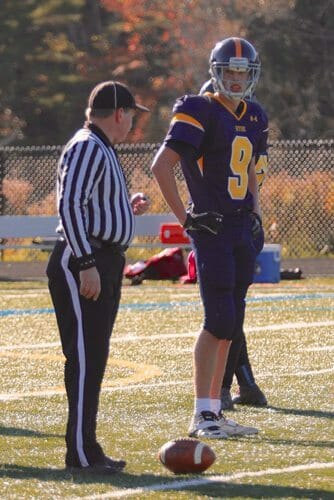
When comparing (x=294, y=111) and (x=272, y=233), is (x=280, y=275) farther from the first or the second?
(x=294, y=111)

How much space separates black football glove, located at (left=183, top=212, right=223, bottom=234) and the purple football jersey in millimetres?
149

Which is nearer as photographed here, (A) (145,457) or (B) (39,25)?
(A) (145,457)

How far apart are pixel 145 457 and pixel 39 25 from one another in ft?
141

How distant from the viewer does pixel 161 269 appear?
58.1ft

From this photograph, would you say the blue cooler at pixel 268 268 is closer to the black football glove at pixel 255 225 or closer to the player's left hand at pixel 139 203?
the black football glove at pixel 255 225

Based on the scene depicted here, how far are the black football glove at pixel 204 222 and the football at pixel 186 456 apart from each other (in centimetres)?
133

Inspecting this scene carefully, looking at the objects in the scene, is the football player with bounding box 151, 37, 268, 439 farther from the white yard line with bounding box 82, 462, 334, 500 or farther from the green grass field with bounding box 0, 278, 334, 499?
the white yard line with bounding box 82, 462, 334, 500

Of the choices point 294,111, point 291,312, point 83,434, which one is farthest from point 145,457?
point 294,111

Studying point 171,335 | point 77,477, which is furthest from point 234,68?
point 171,335

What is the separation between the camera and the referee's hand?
618cm

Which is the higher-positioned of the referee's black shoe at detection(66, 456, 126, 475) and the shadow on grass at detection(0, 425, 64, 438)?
the referee's black shoe at detection(66, 456, 126, 475)

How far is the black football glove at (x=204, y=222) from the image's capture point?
23.7 feet

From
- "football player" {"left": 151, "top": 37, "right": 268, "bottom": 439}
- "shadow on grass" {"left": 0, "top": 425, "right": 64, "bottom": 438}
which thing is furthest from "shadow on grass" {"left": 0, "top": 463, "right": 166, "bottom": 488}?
"football player" {"left": 151, "top": 37, "right": 268, "bottom": 439}

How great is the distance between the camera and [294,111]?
36.1 m
